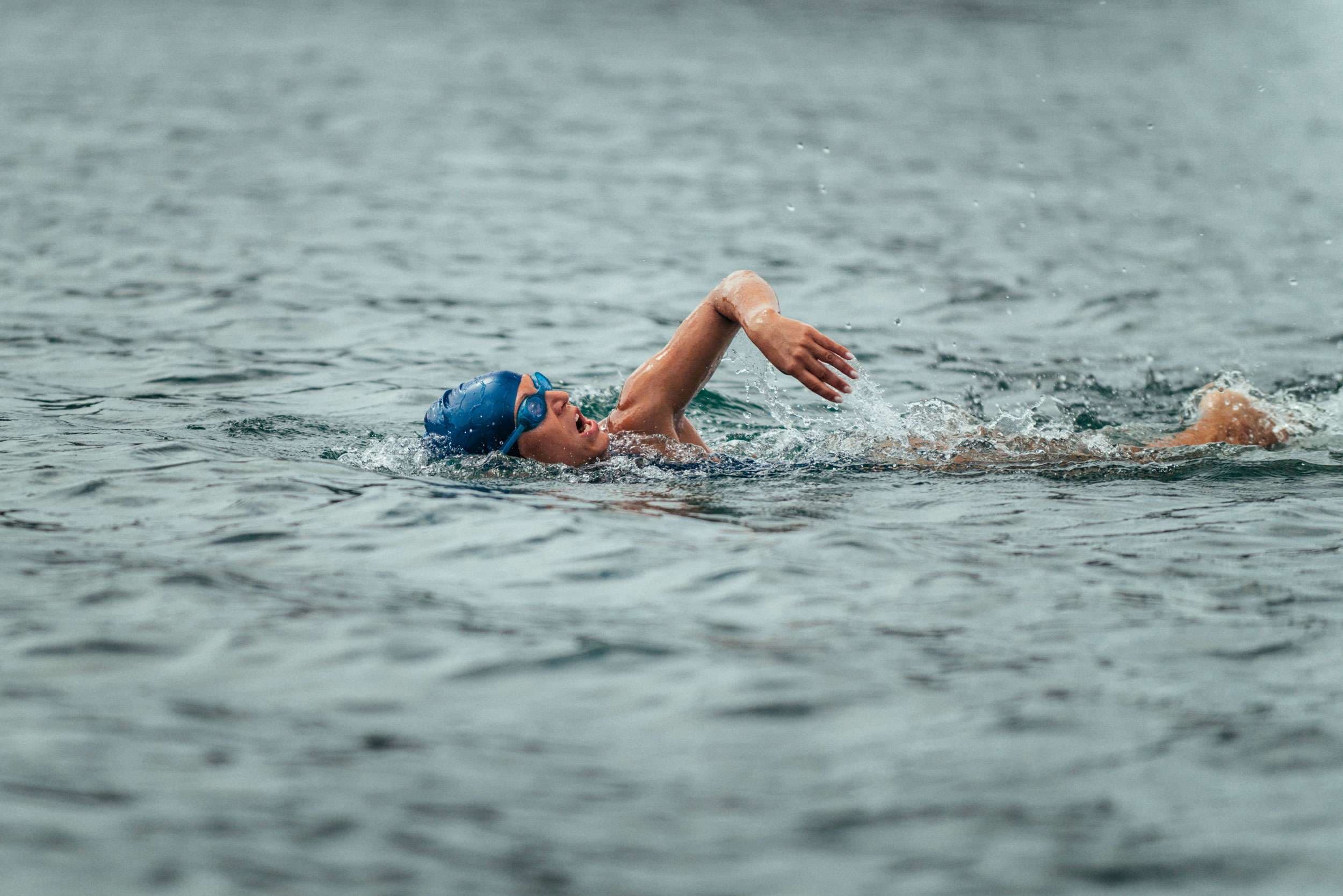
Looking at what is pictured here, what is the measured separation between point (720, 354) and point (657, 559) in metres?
1.88

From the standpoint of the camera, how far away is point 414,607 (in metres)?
5.36

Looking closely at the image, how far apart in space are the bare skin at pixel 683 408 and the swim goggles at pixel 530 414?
1.1 inches

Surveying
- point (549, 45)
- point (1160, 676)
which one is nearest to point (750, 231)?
point (1160, 676)

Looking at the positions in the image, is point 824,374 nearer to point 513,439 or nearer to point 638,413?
point 638,413

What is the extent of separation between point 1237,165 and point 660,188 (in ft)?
26.6

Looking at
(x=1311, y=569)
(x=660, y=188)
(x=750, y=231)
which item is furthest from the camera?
(x=660, y=188)

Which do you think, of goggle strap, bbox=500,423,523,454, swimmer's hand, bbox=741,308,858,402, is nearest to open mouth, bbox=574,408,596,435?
goggle strap, bbox=500,423,523,454

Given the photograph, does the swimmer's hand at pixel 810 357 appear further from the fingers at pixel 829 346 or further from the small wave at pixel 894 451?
the small wave at pixel 894 451

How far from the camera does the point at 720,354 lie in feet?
24.6

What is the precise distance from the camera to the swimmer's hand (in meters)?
6.33

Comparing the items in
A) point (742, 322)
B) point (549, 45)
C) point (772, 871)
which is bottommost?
point (772, 871)

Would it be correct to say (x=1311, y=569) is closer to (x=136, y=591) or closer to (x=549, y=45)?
(x=136, y=591)

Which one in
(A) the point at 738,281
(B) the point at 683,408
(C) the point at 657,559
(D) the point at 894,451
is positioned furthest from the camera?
(D) the point at 894,451

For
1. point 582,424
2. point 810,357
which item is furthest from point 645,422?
point 810,357
